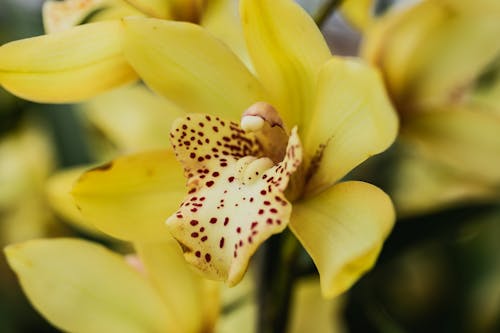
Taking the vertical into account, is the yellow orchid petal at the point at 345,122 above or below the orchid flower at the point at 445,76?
above

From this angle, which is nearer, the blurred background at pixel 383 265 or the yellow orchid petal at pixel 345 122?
the yellow orchid petal at pixel 345 122

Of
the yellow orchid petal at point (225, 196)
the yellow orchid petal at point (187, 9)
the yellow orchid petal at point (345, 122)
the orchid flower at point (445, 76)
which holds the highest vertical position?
the yellow orchid petal at point (187, 9)

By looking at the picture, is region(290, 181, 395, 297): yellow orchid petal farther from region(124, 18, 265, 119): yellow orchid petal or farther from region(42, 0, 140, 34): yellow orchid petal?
region(42, 0, 140, 34): yellow orchid petal

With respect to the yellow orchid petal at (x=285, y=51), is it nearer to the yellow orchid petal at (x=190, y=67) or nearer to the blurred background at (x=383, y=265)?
the yellow orchid petal at (x=190, y=67)

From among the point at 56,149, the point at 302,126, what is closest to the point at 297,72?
the point at 302,126

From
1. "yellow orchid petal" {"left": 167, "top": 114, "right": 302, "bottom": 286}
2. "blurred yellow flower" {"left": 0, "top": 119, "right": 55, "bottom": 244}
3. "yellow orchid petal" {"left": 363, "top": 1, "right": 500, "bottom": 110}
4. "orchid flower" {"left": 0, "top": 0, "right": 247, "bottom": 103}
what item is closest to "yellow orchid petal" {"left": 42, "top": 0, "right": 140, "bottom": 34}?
"orchid flower" {"left": 0, "top": 0, "right": 247, "bottom": 103}

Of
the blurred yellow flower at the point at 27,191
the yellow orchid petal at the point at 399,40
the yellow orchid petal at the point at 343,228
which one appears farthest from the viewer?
the blurred yellow flower at the point at 27,191

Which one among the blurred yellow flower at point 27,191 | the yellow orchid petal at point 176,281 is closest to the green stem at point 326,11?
the yellow orchid petal at point 176,281
